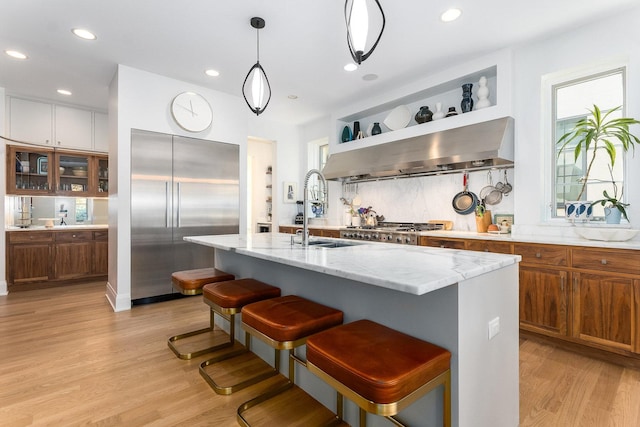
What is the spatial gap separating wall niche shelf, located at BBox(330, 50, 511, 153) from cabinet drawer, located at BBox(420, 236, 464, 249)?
1320 mm

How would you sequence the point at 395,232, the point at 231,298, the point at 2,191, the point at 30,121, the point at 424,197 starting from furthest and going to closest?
the point at 30,121
the point at 424,197
the point at 2,191
the point at 395,232
the point at 231,298

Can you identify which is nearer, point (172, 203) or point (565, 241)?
point (565, 241)

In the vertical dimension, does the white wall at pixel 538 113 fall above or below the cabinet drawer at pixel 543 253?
above

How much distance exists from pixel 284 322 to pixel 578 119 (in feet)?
11.2

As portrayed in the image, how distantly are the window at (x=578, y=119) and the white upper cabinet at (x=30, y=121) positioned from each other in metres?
6.63

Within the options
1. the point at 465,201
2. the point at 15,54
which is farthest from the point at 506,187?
the point at 15,54

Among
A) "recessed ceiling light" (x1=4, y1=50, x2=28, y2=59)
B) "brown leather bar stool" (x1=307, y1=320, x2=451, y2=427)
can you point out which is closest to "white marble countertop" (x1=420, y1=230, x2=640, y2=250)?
"brown leather bar stool" (x1=307, y1=320, x2=451, y2=427)

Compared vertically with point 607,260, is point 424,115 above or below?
above

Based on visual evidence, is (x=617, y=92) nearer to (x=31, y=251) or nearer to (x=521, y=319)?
(x=521, y=319)

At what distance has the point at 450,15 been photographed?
2691mm

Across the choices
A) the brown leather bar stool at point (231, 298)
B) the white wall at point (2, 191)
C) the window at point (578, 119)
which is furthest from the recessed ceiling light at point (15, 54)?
the window at point (578, 119)

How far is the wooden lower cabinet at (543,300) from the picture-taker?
2613 mm

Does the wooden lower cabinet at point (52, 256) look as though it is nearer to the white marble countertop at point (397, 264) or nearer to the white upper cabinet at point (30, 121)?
the white upper cabinet at point (30, 121)

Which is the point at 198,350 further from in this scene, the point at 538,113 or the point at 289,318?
the point at 538,113
